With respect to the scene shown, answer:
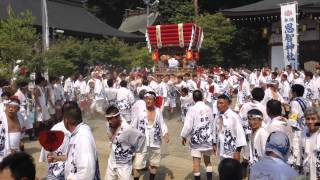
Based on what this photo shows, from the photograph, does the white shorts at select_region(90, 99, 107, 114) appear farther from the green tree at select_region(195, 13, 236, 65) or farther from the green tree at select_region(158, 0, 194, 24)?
the green tree at select_region(158, 0, 194, 24)

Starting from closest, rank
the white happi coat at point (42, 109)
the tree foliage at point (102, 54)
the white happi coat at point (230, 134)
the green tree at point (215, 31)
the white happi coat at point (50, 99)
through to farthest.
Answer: the white happi coat at point (230, 134) → the white happi coat at point (42, 109) → the white happi coat at point (50, 99) → the tree foliage at point (102, 54) → the green tree at point (215, 31)

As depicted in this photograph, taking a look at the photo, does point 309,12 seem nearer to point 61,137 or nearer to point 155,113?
point 155,113

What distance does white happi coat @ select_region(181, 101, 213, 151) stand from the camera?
8195 mm

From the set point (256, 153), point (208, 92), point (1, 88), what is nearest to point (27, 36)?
point (1, 88)

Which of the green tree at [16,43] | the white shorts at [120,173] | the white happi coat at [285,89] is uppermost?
the green tree at [16,43]

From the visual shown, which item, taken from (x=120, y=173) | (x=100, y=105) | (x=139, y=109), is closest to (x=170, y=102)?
(x=100, y=105)

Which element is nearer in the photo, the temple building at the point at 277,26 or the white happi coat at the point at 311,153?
the white happi coat at the point at 311,153

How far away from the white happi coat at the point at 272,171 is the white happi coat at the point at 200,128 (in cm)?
406

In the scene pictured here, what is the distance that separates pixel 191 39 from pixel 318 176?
16.5 meters

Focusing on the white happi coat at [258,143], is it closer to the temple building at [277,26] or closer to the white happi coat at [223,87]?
the white happi coat at [223,87]

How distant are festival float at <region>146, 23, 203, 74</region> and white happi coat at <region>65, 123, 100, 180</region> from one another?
54.6ft

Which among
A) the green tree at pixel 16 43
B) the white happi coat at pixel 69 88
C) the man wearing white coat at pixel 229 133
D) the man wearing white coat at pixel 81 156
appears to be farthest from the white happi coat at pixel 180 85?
the man wearing white coat at pixel 81 156

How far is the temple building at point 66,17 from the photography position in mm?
26614

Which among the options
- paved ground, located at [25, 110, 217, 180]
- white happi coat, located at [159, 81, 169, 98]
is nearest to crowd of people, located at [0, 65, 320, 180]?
paved ground, located at [25, 110, 217, 180]
